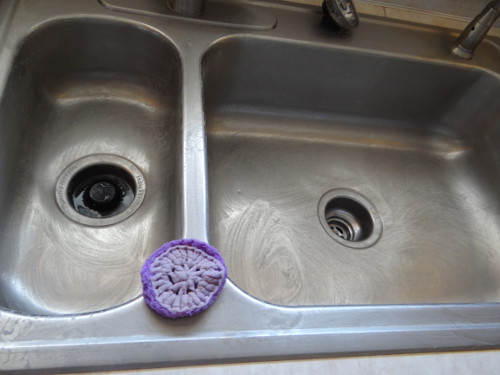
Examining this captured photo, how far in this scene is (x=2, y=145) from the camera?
0.59m

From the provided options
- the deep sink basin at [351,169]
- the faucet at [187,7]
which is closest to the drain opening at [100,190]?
the deep sink basin at [351,169]

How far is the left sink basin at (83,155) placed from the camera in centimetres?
60

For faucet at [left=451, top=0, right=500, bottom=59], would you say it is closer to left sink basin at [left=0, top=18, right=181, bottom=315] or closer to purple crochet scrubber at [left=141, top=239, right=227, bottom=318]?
left sink basin at [left=0, top=18, right=181, bottom=315]

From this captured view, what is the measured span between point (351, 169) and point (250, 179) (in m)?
0.24

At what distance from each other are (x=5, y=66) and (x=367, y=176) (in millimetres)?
722

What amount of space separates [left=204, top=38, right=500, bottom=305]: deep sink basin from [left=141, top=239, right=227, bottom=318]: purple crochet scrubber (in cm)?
22

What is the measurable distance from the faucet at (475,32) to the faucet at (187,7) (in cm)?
56

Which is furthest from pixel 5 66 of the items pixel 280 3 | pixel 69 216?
pixel 280 3

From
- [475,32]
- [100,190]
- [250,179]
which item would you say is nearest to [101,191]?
[100,190]

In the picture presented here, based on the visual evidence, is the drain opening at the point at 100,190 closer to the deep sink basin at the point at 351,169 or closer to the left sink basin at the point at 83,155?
the left sink basin at the point at 83,155

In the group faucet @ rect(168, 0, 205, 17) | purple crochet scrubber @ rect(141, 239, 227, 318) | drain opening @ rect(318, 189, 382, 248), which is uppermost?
faucet @ rect(168, 0, 205, 17)

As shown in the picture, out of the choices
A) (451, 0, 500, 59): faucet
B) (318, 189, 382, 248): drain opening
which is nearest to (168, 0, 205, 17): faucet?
(318, 189, 382, 248): drain opening

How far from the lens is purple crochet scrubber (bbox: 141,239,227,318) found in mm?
436

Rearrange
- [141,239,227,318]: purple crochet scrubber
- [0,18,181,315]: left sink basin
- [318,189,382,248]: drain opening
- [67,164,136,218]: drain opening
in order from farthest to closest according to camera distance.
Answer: [318,189,382,248]: drain opening
[67,164,136,218]: drain opening
[0,18,181,315]: left sink basin
[141,239,227,318]: purple crochet scrubber
